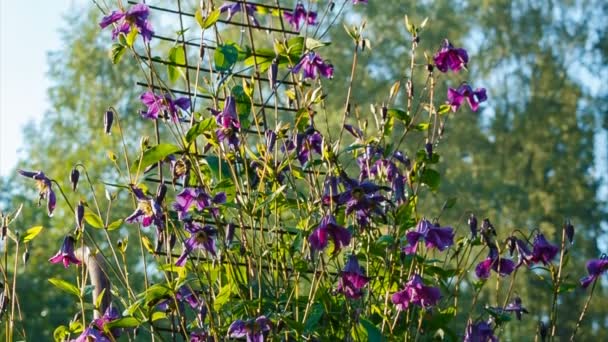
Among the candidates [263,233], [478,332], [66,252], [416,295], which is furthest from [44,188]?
[478,332]

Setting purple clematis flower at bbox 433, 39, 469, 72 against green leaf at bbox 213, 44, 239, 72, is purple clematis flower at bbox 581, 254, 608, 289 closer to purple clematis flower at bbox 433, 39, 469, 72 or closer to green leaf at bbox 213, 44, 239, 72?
purple clematis flower at bbox 433, 39, 469, 72

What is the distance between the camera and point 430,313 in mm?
2480

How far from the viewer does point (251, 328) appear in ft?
6.82

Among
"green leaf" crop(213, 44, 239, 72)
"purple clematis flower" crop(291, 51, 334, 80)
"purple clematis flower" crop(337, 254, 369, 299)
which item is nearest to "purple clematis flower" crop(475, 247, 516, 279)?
"purple clematis flower" crop(337, 254, 369, 299)

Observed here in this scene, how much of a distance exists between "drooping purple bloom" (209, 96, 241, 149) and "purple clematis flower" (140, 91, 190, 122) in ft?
0.24

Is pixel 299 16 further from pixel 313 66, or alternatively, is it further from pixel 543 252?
pixel 543 252

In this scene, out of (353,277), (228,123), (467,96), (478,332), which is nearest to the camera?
(353,277)

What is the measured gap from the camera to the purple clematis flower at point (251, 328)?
2080 mm

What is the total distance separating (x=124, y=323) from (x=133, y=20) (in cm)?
52

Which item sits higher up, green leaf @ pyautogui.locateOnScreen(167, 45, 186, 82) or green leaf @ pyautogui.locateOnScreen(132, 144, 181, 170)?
green leaf @ pyautogui.locateOnScreen(167, 45, 186, 82)

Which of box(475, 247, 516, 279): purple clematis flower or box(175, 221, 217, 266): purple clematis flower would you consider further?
box(475, 247, 516, 279): purple clematis flower

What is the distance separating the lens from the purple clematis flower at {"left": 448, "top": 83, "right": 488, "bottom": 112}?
2.64 metres

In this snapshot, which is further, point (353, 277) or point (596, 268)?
point (596, 268)

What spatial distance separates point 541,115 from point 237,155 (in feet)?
48.4
